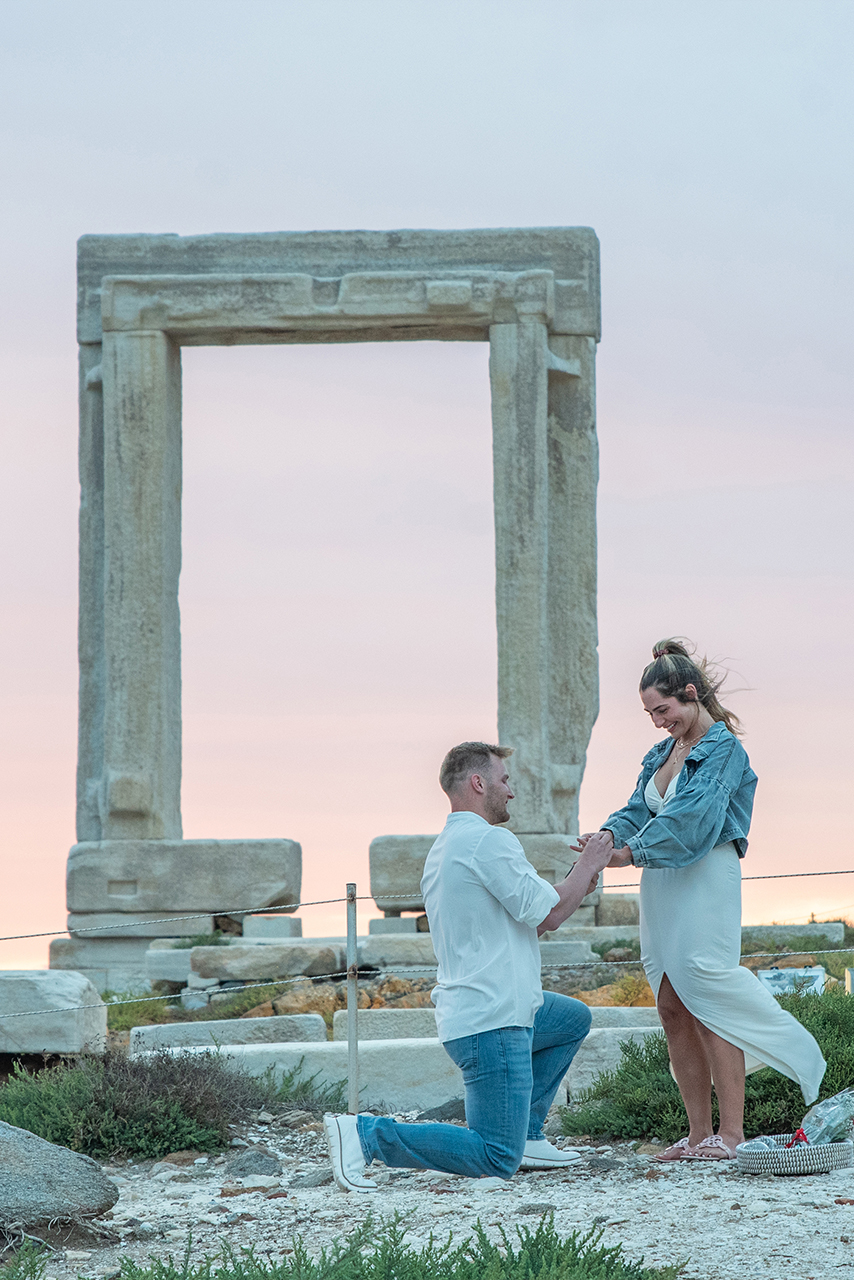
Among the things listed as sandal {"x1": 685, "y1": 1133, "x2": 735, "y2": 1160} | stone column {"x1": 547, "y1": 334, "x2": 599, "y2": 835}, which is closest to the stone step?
sandal {"x1": 685, "y1": 1133, "x2": 735, "y2": 1160}

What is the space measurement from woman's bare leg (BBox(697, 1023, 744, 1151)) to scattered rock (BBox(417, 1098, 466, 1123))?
5.15 ft

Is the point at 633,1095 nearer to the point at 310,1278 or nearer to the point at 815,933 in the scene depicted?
the point at 310,1278

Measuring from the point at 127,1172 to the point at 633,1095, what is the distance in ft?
6.54

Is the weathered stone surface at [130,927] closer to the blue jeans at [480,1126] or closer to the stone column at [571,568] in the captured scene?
the stone column at [571,568]

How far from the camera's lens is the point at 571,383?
502 inches

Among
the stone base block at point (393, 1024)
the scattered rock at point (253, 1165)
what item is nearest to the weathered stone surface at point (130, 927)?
the stone base block at point (393, 1024)

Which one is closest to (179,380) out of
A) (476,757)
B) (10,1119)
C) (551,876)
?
(551,876)

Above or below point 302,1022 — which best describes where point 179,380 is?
above

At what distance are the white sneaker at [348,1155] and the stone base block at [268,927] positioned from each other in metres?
6.87

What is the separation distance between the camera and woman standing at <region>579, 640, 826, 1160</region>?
16.9ft

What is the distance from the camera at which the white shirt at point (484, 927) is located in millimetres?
4871

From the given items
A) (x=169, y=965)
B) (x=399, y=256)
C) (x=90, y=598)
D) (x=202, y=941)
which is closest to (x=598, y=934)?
(x=202, y=941)

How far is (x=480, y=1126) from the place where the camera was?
190 inches

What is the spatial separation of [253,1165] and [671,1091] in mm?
1619
